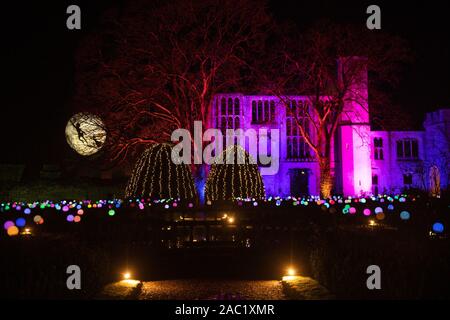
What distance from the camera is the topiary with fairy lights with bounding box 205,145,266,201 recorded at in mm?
16031

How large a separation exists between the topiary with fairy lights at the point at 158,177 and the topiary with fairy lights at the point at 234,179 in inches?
104

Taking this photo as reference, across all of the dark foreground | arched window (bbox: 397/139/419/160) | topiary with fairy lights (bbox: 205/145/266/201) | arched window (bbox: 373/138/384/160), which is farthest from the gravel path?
arched window (bbox: 397/139/419/160)

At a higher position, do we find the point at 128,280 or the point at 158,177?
the point at 158,177

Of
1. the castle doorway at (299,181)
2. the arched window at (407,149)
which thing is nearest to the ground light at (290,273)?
the castle doorway at (299,181)

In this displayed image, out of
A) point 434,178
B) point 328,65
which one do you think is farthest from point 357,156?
point 328,65

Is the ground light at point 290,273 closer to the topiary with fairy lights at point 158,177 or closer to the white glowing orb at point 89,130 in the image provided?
the topiary with fairy lights at point 158,177

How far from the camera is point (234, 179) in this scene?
1623cm

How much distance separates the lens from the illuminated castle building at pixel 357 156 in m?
27.5

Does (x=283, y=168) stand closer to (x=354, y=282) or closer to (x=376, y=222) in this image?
(x=376, y=222)

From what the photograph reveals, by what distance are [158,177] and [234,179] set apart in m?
3.70

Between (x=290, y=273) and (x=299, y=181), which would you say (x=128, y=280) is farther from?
(x=299, y=181)

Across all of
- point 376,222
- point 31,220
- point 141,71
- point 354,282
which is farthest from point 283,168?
point 354,282

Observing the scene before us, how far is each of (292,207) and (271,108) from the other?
19.1 m

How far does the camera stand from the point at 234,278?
890 cm
